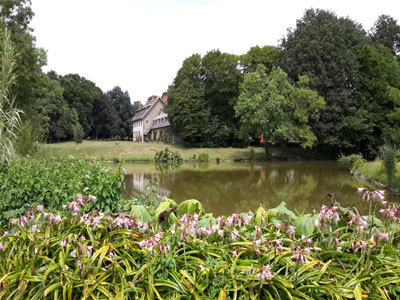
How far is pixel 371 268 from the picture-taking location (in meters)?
2.28

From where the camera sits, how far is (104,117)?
231ft

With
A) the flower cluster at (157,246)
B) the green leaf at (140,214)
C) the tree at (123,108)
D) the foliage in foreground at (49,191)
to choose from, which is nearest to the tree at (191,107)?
the tree at (123,108)

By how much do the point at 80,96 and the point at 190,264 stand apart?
68.5 meters

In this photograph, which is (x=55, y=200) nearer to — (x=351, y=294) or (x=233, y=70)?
(x=351, y=294)

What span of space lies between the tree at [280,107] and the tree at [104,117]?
43332 mm

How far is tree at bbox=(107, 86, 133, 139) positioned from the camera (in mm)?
77300

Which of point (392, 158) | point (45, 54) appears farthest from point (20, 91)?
point (392, 158)

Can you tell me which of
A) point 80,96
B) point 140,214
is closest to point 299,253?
point 140,214

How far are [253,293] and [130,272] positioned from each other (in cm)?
85

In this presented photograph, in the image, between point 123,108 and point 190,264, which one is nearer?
point 190,264

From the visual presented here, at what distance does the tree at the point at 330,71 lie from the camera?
33.5m

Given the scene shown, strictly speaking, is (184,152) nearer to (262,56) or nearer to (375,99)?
(262,56)

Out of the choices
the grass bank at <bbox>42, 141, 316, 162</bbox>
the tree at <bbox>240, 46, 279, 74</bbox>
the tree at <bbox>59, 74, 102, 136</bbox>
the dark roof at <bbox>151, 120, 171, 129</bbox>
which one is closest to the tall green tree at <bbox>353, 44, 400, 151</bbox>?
the grass bank at <bbox>42, 141, 316, 162</bbox>

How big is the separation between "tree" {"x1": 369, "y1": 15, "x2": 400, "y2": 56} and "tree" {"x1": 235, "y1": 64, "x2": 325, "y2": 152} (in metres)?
19.9
